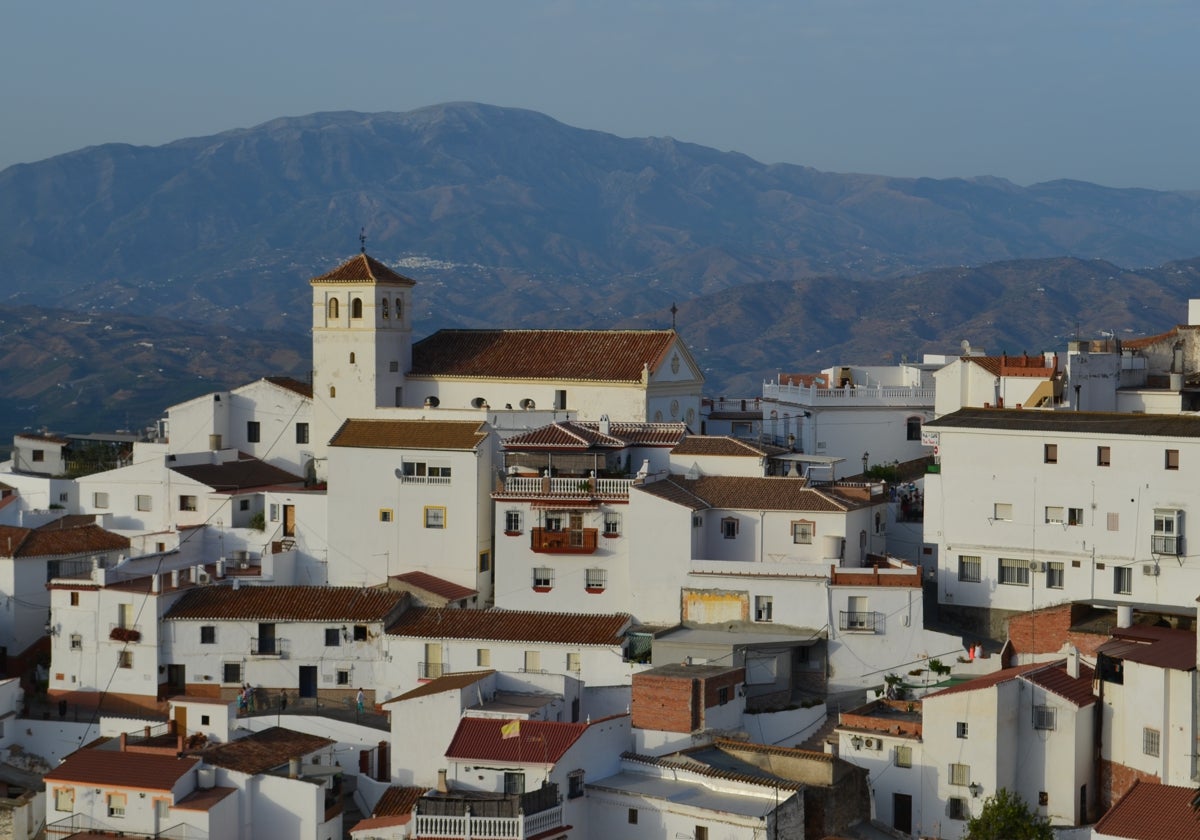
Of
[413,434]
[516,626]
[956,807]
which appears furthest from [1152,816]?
[413,434]

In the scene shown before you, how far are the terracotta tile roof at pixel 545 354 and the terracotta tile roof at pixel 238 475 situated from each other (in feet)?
16.6

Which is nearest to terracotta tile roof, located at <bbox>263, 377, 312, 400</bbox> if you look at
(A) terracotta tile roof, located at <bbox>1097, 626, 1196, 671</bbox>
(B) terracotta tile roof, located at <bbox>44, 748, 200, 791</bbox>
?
(B) terracotta tile roof, located at <bbox>44, 748, 200, 791</bbox>

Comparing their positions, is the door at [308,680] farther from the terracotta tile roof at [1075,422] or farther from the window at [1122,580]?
the window at [1122,580]

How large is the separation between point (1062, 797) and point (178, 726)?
17636 millimetres

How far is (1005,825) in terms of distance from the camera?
30.7m

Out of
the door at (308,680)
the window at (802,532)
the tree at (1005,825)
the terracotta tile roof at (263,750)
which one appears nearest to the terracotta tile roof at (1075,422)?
the window at (802,532)

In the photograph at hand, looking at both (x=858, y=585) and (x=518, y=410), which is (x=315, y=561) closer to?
(x=518, y=410)

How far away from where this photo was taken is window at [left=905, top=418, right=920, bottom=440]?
52438mm

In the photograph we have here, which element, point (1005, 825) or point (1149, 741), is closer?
point (1005, 825)

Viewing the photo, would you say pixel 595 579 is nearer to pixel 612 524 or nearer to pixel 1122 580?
pixel 612 524

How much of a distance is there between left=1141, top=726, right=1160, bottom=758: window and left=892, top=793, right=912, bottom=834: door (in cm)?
428

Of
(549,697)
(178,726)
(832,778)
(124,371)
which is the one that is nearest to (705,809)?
(832,778)

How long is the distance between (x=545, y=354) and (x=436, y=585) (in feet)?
35.0

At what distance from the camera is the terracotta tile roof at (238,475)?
1930 inches
